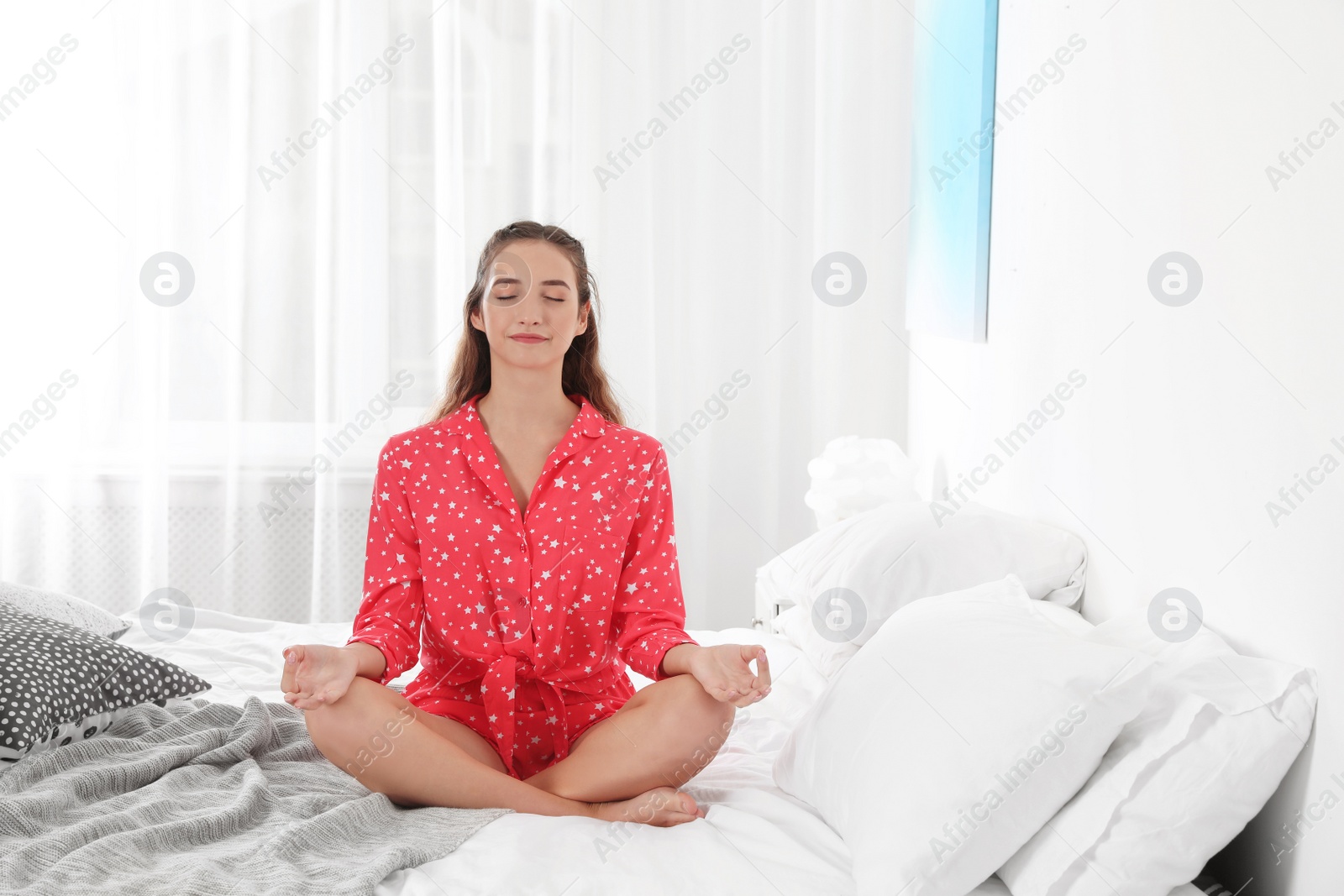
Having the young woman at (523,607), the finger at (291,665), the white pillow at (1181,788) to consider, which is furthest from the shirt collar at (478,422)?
the white pillow at (1181,788)

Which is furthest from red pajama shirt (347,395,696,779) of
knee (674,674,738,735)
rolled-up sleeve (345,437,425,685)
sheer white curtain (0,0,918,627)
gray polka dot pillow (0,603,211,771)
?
sheer white curtain (0,0,918,627)

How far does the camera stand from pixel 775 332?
3.01 m

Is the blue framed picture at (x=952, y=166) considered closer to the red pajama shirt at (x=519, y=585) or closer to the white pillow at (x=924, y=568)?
the white pillow at (x=924, y=568)

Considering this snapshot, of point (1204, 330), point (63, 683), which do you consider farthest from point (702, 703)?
point (63, 683)

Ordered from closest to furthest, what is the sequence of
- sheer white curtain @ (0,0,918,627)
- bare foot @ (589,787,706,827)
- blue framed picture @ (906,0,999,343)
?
bare foot @ (589,787,706,827)
blue framed picture @ (906,0,999,343)
sheer white curtain @ (0,0,918,627)

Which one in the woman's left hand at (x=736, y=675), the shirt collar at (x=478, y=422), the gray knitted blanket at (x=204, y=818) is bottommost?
the gray knitted blanket at (x=204, y=818)

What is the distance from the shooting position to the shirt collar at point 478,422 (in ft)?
5.09

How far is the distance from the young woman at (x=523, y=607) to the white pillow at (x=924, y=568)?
27 centimetres

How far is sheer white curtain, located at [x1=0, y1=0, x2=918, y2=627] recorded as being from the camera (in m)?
2.94

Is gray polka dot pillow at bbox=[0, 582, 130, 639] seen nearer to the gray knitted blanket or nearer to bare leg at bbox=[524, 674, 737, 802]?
the gray knitted blanket

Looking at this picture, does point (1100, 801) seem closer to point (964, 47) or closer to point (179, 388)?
point (964, 47)

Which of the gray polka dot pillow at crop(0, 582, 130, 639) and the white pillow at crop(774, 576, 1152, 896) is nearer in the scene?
the white pillow at crop(774, 576, 1152, 896)

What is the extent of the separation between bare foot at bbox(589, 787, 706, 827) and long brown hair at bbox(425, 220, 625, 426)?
64cm

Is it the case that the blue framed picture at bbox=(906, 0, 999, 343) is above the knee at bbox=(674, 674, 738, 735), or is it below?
above
